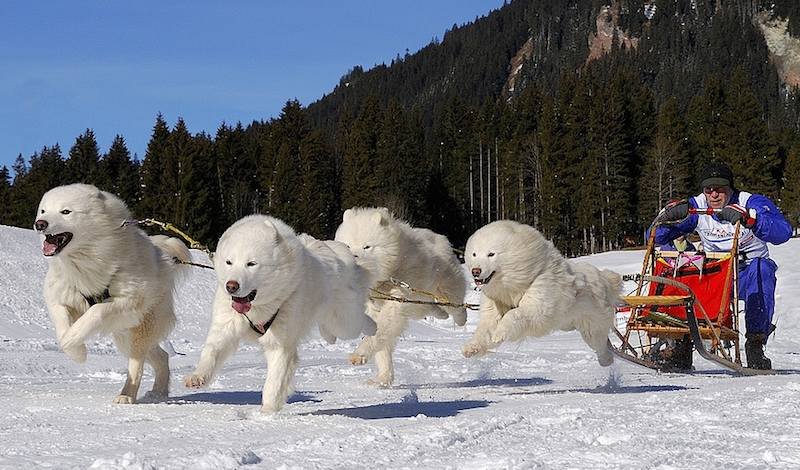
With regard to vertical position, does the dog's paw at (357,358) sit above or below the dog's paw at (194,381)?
below

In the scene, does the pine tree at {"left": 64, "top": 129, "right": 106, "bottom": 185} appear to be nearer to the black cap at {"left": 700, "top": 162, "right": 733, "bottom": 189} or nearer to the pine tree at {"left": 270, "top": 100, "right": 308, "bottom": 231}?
the pine tree at {"left": 270, "top": 100, "right": 308, "bottom": 231}

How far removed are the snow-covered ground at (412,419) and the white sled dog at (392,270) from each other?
0.36m

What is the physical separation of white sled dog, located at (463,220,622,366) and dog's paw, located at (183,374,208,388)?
5.84ft

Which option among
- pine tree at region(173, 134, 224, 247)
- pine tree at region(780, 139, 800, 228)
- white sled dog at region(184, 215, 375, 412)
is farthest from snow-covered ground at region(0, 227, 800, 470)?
pine tree at region(780, 139, 800, 228)

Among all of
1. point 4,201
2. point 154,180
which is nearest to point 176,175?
point 154,180

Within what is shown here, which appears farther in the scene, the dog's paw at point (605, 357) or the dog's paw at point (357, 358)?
the dog's paw at point (605, 357)

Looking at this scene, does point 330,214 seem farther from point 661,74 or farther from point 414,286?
point 661,74

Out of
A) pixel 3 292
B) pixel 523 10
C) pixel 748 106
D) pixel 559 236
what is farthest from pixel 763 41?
pixel 3 292

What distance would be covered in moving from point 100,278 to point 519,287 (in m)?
2.52

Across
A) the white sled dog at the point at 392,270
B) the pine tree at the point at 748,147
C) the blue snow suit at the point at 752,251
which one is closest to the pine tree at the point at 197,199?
the pine tree at the point at 748,147

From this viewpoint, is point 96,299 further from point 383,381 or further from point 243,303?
point 383,381

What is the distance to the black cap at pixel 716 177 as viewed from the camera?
23.6 feet

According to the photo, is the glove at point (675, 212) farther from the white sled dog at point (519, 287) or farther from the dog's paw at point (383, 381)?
the dog's paw at point (383, 381)

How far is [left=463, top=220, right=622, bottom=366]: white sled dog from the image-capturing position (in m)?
5.69
